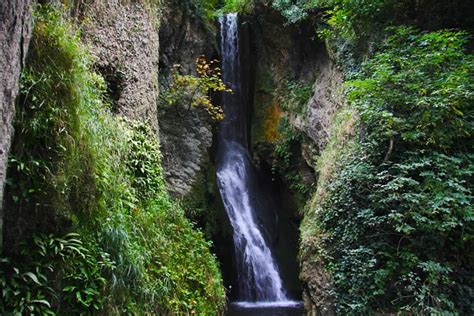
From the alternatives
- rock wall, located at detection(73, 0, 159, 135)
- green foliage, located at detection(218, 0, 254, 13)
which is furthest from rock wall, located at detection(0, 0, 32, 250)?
green foliage, located at detection(218, 0, 254, 13)

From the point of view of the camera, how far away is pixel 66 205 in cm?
387

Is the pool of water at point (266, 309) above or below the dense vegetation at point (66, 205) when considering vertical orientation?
below

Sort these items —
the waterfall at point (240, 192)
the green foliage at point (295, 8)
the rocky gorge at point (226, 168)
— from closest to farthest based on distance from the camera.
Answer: the rocky gorge at point (226, 168), the waterfall at point (240, 192), the green foliage at point (295, 8)

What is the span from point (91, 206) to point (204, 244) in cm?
417

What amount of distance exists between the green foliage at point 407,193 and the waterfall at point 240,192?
3.57 meters

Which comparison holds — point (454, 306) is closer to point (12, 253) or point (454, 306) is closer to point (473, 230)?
point (473, 230)

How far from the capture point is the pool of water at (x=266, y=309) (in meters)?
8.76

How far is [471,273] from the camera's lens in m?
5.45

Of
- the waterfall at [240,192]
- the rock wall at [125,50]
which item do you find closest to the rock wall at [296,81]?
the waterfall at [240,192]

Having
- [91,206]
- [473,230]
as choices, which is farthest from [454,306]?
[91,206]

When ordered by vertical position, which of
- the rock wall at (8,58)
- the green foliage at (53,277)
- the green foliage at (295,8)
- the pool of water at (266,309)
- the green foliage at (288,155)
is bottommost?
the pool of water at (266,309)

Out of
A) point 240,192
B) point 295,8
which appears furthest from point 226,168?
point 295,8

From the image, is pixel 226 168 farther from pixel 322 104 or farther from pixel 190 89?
pixel 322 104

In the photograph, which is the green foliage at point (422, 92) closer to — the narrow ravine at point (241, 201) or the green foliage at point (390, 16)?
the green foliage at point (390, 16)
